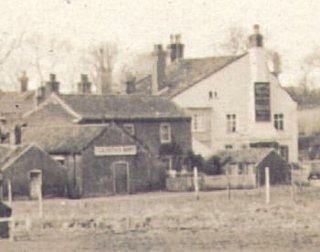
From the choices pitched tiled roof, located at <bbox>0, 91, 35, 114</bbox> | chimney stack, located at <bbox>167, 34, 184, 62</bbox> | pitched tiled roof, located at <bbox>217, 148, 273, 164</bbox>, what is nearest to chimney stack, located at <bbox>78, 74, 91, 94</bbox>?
chimney stack, located at <bbox>167, 34, 184, 62</bbox>

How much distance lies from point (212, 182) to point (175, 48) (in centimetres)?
2355

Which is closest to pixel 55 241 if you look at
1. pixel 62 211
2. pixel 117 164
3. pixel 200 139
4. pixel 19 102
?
pixel 62 211

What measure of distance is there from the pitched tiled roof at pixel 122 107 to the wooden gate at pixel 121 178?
26.3 ft

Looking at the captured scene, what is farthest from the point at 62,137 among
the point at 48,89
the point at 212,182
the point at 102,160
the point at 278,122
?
the point at 278,122

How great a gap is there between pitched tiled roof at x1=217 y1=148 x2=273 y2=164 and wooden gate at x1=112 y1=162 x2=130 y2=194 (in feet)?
29.4

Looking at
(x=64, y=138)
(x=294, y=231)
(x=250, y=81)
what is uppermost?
(x=250, y=81)

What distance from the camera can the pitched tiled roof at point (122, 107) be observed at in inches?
2576

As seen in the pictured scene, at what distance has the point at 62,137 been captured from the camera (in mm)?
58000

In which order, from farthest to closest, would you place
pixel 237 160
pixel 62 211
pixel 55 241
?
pixel 237 160
pixel 62 211
pixel 55 241

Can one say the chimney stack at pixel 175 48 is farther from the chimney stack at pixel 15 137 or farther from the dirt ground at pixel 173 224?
the dirt ground at pixel 173 224

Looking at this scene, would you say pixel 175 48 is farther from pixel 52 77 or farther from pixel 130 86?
pixel 52 77

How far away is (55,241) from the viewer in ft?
117

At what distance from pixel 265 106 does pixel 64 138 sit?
22488 millimetres

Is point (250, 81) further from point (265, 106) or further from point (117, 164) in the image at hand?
point (117, 164)
